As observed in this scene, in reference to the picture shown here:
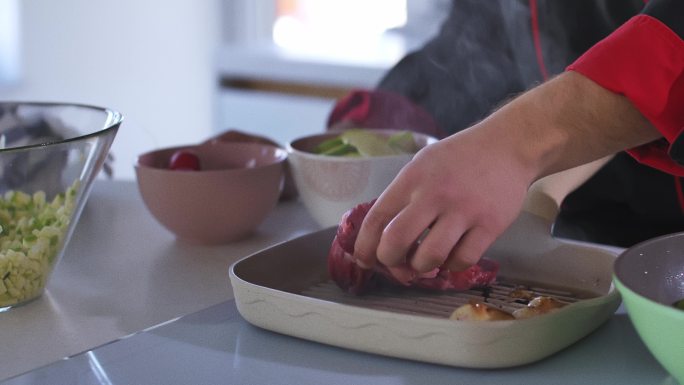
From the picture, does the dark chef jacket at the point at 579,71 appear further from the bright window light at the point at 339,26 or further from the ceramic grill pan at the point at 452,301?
the bright window light at the point at 339,26

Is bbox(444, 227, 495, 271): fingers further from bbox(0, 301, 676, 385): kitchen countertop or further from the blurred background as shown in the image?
the blurred background

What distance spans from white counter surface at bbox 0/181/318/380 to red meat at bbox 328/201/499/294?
0.11 metres

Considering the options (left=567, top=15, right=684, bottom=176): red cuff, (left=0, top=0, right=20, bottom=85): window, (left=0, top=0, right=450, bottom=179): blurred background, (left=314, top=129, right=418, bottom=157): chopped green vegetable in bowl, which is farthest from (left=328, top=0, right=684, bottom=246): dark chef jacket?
(left=0, top=0, right=20, bottom=85): window

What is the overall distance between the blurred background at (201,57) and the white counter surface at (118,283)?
1.55m

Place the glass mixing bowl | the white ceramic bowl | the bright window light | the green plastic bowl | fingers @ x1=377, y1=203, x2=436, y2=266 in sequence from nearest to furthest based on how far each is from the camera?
the green plastic bowl → fingers @ x1=377, y1=203, x2=436, y2=266 → the glass mixing bowl → the white ceramic bowl → the bright window light

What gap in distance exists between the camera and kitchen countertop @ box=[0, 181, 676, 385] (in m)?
0.65

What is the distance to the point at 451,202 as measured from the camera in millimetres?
681

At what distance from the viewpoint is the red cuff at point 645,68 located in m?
0.68

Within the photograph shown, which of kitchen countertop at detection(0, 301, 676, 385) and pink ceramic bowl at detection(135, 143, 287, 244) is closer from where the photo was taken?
kitchen countertop at detection(0, 301, 676, 385)

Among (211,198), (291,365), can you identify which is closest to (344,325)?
(291,365)


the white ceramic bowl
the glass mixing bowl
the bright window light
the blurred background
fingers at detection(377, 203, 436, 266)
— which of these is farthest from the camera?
the bright window light

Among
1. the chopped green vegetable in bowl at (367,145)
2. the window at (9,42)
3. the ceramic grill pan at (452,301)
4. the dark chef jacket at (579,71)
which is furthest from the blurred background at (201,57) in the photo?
the ceramic grill pan at (452,301)

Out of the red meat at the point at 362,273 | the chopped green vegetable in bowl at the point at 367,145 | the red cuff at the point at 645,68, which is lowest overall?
the red meat at the point at 362,273

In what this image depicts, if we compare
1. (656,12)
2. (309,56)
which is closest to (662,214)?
(656,12)
